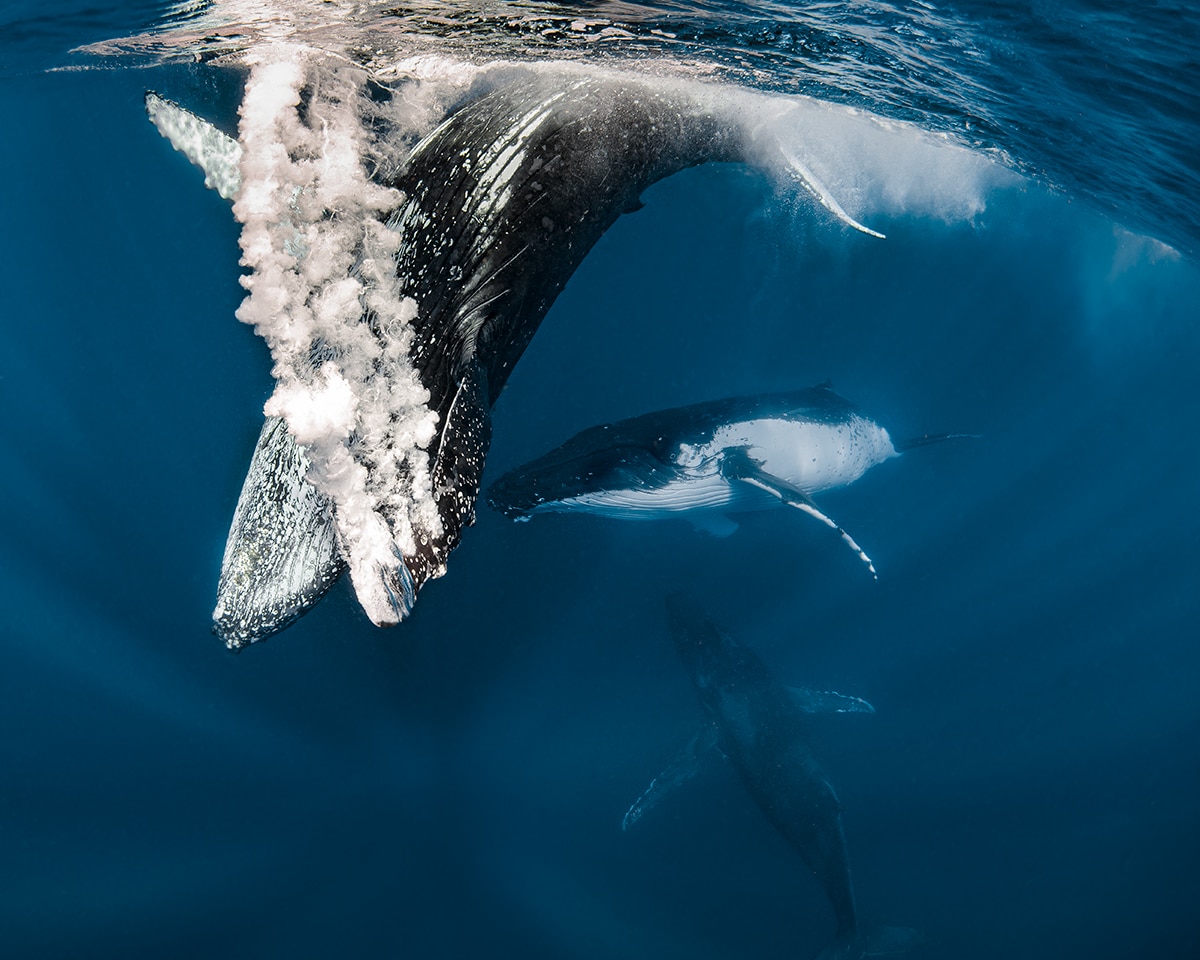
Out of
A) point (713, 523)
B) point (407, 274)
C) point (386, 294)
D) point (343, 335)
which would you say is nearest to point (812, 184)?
point (713, 523)

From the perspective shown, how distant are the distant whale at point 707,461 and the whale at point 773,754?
6.74ft

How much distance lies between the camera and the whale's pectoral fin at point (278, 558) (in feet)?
9.76

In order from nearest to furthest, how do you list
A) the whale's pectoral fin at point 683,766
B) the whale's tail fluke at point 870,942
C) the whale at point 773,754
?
the whale at point 773,754
the whale's tail fluke at point 870,942
the whale's pectoral fin at point 683,766

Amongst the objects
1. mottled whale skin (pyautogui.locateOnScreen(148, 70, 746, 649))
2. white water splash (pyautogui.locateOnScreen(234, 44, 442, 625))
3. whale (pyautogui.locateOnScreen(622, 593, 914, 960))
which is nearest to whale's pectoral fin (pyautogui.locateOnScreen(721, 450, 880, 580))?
whale (pyautogui.locateOnScreen(622, 593, 914, 960))

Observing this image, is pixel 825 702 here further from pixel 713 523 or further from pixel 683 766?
pixel 713 523

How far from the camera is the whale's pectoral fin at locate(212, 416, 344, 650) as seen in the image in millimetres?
2975

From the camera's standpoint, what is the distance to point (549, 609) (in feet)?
34.9

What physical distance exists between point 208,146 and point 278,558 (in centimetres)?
350

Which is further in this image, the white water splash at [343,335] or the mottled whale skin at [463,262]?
the mottled whale skin at [463,262]

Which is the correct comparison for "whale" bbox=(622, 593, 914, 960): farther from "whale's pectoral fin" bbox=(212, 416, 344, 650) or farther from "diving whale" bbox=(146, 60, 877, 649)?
"whale's pectoral fin" bbox=(212, 416, 344, 650)

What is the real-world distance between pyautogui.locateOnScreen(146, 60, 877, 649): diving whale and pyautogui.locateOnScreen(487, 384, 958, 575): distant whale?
345 centimetres

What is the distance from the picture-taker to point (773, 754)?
9.26m

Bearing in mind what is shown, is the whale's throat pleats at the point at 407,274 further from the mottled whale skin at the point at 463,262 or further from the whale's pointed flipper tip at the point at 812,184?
the whale's pointed flipper tip at the point at 812,184

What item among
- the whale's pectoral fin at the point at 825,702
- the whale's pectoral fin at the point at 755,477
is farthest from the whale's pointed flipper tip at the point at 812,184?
the whale's pectoral fin at the point at 825,702
